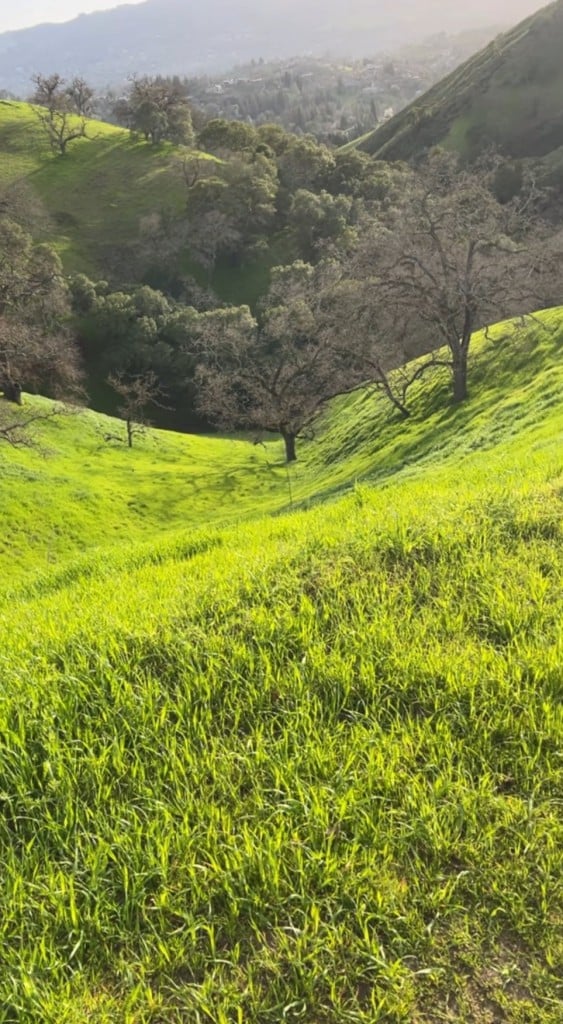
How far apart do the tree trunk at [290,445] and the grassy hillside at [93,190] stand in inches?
2038

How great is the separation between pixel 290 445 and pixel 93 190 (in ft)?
294

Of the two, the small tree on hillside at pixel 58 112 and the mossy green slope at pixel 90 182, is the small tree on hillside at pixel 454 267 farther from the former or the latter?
the small tree on hillside at pixel 58 112

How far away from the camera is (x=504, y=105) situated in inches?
5118

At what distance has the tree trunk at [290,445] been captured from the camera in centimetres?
4919

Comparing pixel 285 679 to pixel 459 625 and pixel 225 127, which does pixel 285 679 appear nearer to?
pixel 459 625

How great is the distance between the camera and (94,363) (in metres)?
74.9

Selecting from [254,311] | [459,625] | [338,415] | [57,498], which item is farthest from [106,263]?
[459,625]

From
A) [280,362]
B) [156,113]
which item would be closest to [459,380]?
[280,362]

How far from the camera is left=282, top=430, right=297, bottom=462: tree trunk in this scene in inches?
1937

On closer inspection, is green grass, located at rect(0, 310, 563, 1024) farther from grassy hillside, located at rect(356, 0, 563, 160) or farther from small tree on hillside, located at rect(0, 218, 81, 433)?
grassy hillside, located at rect(356, 0, 563, 160)

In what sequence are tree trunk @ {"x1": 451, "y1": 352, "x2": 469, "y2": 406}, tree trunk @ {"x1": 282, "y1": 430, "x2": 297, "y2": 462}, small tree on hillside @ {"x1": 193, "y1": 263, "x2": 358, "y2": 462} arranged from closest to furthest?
tree trunk @ {"x1": 451, "y1": 352, "x2": 469, "y2": 406}
small tree on hillside @ {"x1": 193, "y1": 263, "x2": 358, "y2": 462}
tree trunk @ {"x1": 282, "y1": 430, "x2": 297, "y2": 462}

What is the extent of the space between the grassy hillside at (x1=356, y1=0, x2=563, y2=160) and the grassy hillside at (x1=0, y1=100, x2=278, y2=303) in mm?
58463

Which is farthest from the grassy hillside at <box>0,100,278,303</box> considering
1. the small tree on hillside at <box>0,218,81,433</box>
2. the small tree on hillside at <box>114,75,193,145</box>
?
the small tree on hillside at <box>0,218,81,433</box>

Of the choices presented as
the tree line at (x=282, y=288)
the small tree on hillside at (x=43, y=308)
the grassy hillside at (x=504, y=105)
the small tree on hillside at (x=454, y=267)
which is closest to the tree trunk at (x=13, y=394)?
the tree line at (x=282, y=288)
